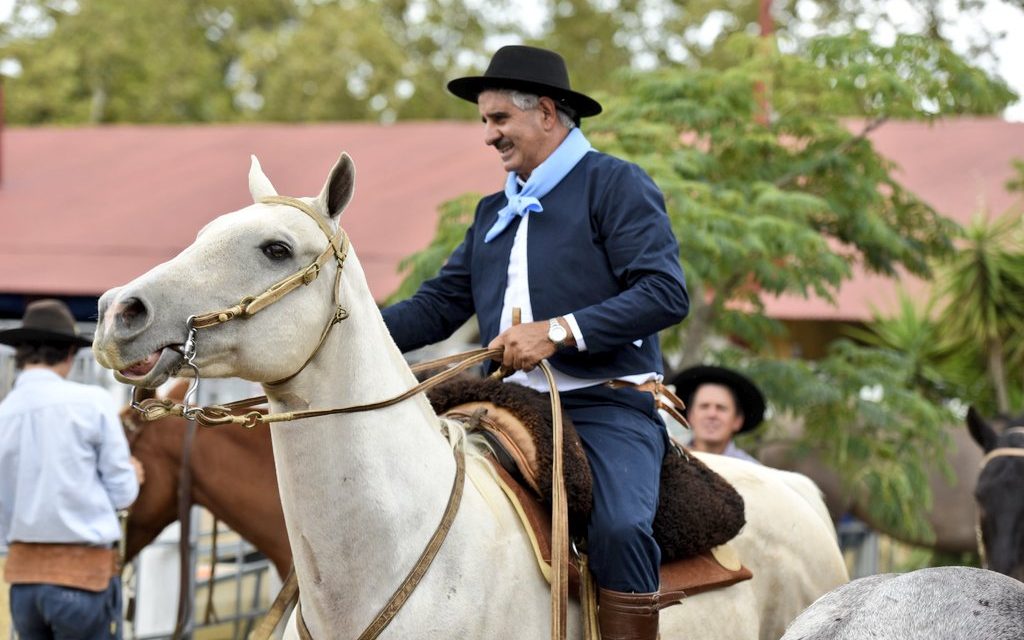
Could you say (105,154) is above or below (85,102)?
below

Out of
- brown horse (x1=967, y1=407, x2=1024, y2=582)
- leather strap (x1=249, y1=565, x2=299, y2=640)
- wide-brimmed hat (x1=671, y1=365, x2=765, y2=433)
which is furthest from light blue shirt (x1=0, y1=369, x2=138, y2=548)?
brown horse (x1=967, y1=407, x2=1024, y2=582)

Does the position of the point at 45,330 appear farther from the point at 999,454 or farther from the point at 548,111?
the point at 999,454

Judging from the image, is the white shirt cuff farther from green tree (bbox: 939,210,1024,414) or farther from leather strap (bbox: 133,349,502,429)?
green tree (bbox: 939,210,1024,414)

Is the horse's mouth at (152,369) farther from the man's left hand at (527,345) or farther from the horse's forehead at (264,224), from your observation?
the man's left hand at (527,345)

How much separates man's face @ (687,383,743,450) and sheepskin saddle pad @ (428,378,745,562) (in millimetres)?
2326

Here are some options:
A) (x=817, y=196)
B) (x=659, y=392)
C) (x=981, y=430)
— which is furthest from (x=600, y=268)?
(x=817, y=196)

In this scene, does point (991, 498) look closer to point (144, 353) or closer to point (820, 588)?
point (820, 588)

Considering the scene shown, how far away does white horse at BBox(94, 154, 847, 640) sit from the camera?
295cm

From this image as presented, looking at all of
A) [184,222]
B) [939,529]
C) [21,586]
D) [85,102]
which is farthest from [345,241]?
[85,102]

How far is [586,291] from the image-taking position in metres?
3.82

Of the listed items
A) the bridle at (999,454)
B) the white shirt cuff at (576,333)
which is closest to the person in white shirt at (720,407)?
the bridle at (999,454)

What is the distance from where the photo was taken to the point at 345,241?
3281 millimetres

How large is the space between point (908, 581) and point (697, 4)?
25.7 meters

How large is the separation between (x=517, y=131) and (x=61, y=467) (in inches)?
114
